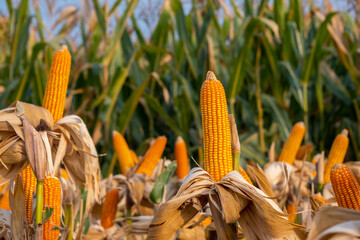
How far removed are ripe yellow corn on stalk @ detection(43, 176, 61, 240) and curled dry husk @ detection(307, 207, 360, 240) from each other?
3.17ft

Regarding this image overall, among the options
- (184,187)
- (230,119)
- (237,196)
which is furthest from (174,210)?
(230,119)

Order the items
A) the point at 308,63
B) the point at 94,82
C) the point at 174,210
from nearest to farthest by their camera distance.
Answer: the point at 174,210 < the point at 308,63 < the point at 94,82

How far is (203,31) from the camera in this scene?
5691 mm

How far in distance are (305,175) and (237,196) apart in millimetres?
2280

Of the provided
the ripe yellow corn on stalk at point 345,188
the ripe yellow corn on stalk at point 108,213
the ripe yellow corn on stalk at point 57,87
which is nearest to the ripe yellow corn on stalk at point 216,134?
the ripe yellow corn on stalk at point 345,188

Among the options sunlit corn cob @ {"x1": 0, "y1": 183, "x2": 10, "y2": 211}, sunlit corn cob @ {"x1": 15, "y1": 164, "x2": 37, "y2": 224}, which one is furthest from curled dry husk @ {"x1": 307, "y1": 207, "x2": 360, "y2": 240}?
sunlit corn cob @ {"x1": 0, "y1": 183, "x2": 10, "y2": 211}

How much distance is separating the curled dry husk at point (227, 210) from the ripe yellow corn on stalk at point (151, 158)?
1.50 metres

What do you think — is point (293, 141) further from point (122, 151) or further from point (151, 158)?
point (122, 151)

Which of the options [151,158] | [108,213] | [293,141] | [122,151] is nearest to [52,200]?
[108,213]

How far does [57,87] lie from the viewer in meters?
1.91

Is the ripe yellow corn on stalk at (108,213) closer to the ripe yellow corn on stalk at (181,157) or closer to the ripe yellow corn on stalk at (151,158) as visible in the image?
the ripe yellow corn on stalk at (151,158)

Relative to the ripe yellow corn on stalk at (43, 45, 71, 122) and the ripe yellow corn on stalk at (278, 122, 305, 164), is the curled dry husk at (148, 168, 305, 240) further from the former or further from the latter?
the ripe yellow corn on stalk at (278, 122, 305, 164)

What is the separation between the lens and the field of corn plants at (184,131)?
1554 millimetres

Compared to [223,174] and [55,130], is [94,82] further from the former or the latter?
[223,174]
